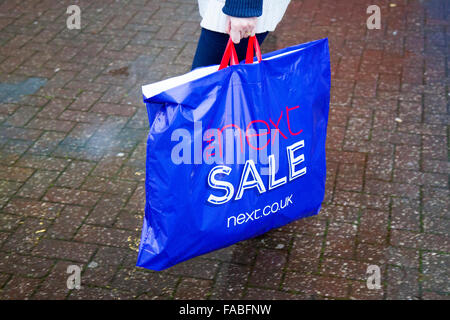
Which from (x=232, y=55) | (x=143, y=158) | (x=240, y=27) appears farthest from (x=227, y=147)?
(x=143, y=158)

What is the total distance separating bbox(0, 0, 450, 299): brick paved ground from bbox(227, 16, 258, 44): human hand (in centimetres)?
119

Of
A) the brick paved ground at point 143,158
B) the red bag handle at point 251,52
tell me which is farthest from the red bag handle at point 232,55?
the brick paved ground at point 143,158

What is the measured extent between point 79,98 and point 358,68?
225 cm

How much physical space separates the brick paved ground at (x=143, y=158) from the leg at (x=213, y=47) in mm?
1014

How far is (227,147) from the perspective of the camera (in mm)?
2629

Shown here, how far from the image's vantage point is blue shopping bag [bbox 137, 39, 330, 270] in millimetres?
2513

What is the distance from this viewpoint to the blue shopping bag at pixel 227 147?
251 cm

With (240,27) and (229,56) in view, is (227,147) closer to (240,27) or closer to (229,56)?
(229,56)

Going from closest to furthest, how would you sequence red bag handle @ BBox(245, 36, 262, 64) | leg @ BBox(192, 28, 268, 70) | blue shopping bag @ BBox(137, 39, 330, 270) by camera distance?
blue shopping bag @ BBox(137, 39, 330, 270) < red bag handle @ BBox(245, 36, 262, 64) < leg @ BBox(192, 28, 268, 70)

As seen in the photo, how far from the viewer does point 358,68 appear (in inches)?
196

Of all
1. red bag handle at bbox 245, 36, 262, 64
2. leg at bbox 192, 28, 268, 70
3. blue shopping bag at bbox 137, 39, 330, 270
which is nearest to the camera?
blue shopping bag at bbox 137, 39, 330, 270

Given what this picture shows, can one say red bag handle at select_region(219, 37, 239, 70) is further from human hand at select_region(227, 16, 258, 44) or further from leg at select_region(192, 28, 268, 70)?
leg at select_region(192, 28, 268, 70)

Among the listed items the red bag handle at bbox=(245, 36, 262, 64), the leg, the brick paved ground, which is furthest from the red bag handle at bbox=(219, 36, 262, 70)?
the brick paved ground

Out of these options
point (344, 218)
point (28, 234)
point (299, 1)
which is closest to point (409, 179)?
point (344, 218)
